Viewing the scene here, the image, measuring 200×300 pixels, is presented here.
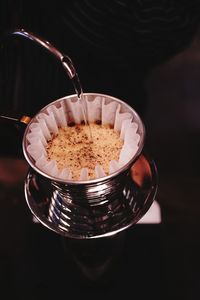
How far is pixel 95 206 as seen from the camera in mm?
1363

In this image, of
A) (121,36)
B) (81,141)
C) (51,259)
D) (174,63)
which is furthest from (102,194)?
(174,63)

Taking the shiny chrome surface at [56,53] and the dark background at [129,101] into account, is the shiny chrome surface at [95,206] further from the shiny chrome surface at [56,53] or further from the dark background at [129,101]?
the shiny chrome surface at [56,53]

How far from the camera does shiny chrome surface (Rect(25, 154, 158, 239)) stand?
131 cm

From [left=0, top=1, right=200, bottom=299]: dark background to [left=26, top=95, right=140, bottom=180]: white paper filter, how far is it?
124 mm

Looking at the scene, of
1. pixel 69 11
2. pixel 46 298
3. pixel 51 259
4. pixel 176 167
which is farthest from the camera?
pixel 69 11

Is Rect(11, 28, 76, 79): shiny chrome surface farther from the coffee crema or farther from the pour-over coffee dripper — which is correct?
the coffee crema

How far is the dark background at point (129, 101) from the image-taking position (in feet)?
4.98

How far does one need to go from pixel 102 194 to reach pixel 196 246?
2.07 feet

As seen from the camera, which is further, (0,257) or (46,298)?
(0,257)

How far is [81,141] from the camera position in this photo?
4.49 ft

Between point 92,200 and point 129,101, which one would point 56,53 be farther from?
point 129,101

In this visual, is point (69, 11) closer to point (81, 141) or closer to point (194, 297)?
point (81, 141)

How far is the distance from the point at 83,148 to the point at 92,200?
0.69 feet

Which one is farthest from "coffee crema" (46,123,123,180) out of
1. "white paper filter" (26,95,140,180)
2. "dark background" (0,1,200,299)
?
"dark background" (0,1,200,299)
